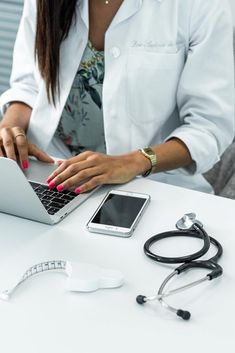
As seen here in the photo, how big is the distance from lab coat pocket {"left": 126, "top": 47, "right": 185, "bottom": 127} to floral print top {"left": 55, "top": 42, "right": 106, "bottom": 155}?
89mm

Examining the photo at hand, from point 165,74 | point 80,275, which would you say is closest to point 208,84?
point 165,74

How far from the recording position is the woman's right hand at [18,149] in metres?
1.16

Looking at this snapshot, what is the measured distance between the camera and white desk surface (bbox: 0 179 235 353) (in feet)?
2.24

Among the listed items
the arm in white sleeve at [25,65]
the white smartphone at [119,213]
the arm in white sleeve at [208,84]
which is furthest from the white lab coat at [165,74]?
the white smartphone at [119,213]

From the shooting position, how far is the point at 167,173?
1.35m

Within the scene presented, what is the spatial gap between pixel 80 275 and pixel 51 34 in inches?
28.1

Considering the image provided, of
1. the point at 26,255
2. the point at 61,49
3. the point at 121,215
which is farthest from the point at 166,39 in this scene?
the point at 26,255

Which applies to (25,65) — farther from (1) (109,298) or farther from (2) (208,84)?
(1) (109,298)

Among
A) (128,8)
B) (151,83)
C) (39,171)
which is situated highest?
(128,8)

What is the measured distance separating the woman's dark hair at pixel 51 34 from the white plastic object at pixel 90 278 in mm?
646

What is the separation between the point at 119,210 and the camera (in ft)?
3.18

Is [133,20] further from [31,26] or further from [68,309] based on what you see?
[68,309]

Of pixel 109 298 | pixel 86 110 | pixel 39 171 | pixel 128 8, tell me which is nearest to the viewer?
pixel 109 298

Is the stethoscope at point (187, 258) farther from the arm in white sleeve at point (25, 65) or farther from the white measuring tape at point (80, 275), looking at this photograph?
the arm in white sleeve at point (25, 65)
